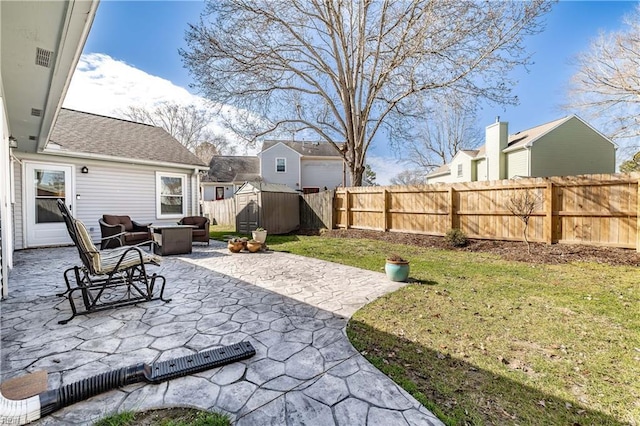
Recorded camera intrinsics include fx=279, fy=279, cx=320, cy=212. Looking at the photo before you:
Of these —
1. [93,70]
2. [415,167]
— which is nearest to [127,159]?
[93,70]

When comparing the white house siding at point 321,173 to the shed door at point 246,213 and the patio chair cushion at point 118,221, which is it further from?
the patio chair cushion at point 118,221

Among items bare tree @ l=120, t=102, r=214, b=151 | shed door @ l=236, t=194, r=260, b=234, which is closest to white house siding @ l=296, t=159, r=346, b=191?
bare tree @ l=120, t=102, r=214, b=151

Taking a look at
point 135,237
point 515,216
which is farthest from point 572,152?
point 135,237

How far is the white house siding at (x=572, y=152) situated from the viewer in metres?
15.2

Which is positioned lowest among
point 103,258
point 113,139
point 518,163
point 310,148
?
point 103,258

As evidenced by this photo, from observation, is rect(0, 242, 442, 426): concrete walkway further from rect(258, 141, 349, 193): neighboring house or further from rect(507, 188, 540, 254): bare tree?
rect(258, 141, 349, 193): neighboring house

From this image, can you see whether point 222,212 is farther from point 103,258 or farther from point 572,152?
point 572,152

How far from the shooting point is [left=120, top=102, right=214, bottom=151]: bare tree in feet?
77.3

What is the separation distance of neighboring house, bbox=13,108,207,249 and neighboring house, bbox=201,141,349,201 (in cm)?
1221

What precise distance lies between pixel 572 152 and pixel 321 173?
53.8 feet

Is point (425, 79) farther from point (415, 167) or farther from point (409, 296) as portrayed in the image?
point (415, 167)

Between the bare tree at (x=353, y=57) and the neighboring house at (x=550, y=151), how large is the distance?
7.19m

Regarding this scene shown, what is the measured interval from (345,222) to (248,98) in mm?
6763

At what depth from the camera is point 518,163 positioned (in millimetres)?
15836
